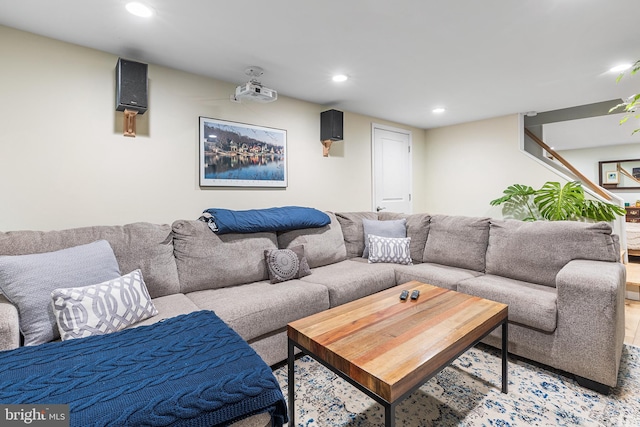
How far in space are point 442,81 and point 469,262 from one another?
5.71ft

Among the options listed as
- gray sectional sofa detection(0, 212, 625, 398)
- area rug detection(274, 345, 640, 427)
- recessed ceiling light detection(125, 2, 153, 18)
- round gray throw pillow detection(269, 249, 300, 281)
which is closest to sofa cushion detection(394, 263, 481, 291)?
gray sectional sofa detection(0, 212, 625, 398)

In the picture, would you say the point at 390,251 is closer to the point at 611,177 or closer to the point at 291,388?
the point at 291,388

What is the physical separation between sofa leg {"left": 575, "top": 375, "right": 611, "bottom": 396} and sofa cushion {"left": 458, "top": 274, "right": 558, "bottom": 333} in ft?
0.98

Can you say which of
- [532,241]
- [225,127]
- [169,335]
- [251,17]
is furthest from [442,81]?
[169,335]

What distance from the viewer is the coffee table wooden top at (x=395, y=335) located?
121 cm

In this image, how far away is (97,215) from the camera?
2336mm

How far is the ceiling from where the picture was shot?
5.93 ft

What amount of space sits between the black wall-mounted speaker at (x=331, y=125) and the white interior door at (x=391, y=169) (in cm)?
89

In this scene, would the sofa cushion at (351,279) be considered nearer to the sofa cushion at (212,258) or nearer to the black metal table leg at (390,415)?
the sofa cushion at (212,258)

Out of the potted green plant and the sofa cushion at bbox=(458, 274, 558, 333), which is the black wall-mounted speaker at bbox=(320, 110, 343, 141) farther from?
the potted green plant

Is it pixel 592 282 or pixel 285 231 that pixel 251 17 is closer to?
pixel 285 231

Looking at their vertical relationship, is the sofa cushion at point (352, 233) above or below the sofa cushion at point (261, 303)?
above

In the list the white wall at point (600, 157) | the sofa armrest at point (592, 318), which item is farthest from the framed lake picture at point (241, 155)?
the white wall at point (600, 157)

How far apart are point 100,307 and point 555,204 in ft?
15.2
